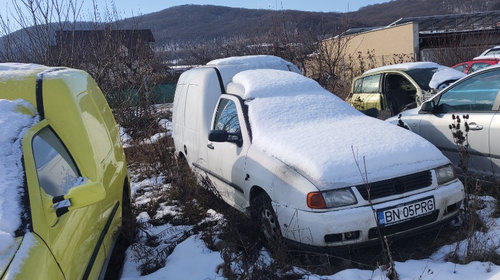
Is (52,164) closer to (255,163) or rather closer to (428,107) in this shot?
(255,163)

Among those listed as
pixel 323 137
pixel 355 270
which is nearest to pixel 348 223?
pixel 355 270

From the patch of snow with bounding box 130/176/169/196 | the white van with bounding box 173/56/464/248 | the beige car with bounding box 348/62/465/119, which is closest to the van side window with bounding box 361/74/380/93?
the beige car with bounding box 348/62/465/119

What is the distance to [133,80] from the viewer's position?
1220 cm

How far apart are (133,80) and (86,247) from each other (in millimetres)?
10029

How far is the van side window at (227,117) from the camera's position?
193 inches

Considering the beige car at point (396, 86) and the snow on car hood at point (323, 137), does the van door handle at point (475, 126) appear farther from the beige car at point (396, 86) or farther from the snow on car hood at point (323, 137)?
the beige car at point (396, 86)

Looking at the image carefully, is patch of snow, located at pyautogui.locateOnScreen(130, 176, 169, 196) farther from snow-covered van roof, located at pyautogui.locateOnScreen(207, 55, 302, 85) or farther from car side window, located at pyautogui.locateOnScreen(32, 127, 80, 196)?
car side window, located at pyautogui.locateOnScreen(32, 127, 80, 196)

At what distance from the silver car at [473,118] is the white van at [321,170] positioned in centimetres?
94

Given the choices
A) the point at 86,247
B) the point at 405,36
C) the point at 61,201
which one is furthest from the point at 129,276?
the point at 405,36

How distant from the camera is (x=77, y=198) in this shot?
2.37m

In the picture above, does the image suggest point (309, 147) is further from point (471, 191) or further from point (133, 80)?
point (133, 80)

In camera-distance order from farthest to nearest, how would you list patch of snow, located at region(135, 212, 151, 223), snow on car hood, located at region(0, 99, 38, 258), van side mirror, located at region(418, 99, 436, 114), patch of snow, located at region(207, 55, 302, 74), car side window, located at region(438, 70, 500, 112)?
1. patch of snow, located at region(207, 55, 302, 74)
2. van side mirror, located at region(418, 99, 436, 114)
3. patch of snow, located at region(135, 212, 151, 223)
4. car side window, located at region(438, 70, 500, 112)
5. snow on car hood, located at region(0, 99, 38, 258)

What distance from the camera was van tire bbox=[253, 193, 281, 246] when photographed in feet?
12.3

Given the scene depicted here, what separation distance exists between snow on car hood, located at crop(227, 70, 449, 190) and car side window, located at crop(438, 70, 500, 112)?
1.17 meters
